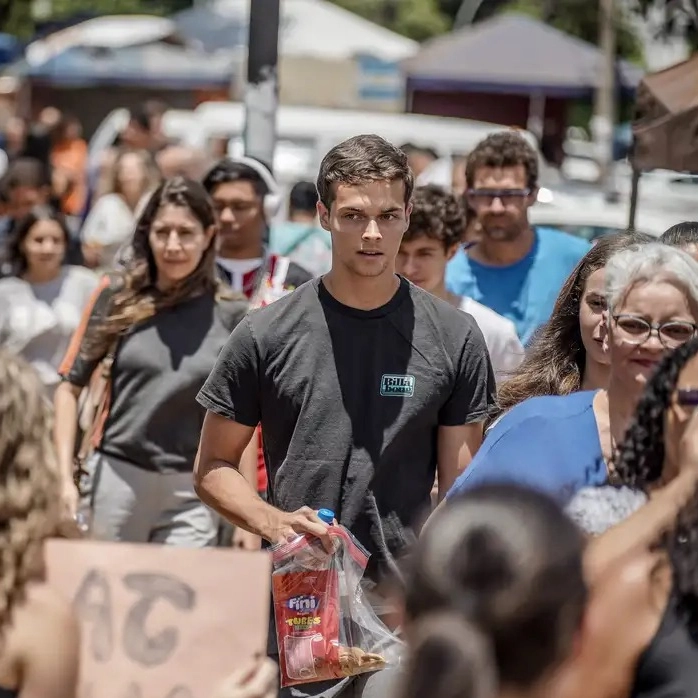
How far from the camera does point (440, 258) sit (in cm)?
655

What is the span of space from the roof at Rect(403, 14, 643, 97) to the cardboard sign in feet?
84.3

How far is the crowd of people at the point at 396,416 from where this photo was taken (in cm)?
234

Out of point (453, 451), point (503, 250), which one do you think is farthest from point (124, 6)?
point (453, 451)

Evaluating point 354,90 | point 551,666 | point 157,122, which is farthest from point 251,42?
point 354,90

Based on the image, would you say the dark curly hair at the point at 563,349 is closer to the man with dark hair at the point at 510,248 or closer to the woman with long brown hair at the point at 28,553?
the man with dark hair at the point at 510,248

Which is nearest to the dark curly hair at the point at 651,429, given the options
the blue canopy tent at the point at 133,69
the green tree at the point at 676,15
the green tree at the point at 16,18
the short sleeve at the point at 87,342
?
the short sleeve at the point at 87,342

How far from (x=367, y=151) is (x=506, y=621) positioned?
2.86 metres

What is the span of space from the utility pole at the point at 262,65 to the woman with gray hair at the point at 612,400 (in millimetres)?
A: 3554

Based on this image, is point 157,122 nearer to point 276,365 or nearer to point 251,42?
point 251,42

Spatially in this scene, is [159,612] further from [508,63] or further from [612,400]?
[508,63]

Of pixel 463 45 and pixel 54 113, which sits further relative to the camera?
pixel 463 45

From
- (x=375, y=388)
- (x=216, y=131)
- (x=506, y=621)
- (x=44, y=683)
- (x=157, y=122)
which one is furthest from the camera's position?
(x=216, y=131)

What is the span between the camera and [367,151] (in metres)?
4.92

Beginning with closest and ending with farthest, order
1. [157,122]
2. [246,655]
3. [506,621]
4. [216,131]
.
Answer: [506,621]
[246,655]
[157,122]
[216,131]
